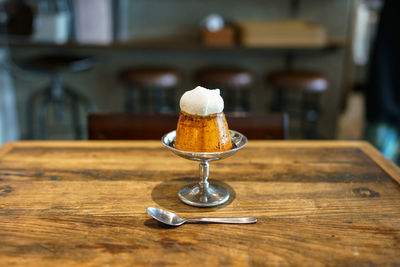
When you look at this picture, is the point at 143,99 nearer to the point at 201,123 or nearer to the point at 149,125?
the point at 149,125

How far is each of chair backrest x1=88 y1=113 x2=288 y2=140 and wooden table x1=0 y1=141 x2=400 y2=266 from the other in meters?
0.15

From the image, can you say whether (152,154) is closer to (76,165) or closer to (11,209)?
(76,165)

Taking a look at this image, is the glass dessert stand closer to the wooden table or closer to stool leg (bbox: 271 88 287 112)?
the wooden table

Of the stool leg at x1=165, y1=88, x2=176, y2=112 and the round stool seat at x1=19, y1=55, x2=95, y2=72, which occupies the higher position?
the round stool seat at x1=19, y1=55, x2=95, y2=72

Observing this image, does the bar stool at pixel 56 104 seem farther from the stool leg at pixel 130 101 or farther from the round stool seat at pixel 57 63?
the stool leg at pixel 130 101

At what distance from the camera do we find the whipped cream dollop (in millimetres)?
805

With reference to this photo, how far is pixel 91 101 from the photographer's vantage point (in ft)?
10.9

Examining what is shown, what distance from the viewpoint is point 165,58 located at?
10.6 ft

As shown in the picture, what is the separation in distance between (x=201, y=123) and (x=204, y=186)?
0.18 m

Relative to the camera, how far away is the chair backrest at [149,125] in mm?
1407

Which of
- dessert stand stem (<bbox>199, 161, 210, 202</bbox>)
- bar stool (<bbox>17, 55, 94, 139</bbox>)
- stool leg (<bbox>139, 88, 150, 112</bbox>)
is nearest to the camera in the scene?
dessert stand stem (<bbox>199, 161, 210, 202</bbox>)

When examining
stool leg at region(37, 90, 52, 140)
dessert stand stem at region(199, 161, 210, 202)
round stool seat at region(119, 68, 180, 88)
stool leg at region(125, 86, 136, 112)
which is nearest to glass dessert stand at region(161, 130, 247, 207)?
dessert stand stem at region(199, 161, 210, 202)

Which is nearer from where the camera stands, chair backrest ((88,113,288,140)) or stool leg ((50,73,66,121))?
chair backrest ((88,113,288,140))

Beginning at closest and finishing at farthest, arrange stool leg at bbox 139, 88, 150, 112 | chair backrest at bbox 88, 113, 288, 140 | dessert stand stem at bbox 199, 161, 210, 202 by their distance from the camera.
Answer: dessert stand stem at bbox 199, 161, 210, 202 → chair backrest at bbox 88, 113, 288, 140 → stool leg at bbox 139, 88, 150, 112
